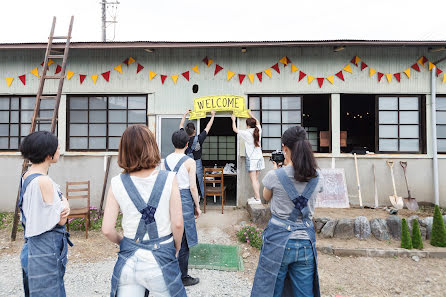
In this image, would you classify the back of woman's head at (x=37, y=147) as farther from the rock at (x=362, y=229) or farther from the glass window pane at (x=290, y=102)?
the glass window pane at (x=290, y=102)

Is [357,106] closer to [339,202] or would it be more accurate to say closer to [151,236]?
[339,202]

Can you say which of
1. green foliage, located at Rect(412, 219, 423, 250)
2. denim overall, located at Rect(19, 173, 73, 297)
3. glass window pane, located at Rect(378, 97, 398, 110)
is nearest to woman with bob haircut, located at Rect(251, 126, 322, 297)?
denim overall, located at Rect(19, 173, 73, 297)

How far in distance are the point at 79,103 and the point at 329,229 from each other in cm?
681

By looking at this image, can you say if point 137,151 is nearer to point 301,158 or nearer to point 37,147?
point 37,147

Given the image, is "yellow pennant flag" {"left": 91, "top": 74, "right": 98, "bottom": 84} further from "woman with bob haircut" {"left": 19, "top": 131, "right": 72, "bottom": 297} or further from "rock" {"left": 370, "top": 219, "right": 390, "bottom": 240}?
"rock" {"left": 370, "top": 219, "right": 390, "bottom": 240}

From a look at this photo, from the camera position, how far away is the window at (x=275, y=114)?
7051 millimetres

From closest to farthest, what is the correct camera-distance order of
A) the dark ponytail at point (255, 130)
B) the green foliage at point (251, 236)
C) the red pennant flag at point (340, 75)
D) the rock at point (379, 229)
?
the green foliage at point (251, 236), the rock at point (379, 229), the dark ponytail at point (255, 130), the red pennant flag at point (340, 75)

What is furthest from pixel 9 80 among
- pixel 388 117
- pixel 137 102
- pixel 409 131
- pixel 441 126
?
pixel 441 126

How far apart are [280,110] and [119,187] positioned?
19.6 ft

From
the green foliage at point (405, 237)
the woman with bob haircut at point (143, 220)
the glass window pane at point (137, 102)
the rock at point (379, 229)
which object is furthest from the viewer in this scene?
the glass window pane at point (137, 102)

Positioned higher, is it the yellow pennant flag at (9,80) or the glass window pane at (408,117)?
the yellow pennant flag at (9,80)

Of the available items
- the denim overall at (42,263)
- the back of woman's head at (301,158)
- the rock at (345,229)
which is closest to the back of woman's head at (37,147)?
the denim overall at (42,263)

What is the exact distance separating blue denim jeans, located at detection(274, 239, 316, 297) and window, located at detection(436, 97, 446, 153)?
Answer: 23.0ft

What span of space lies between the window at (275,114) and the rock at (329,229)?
2.51 meters
